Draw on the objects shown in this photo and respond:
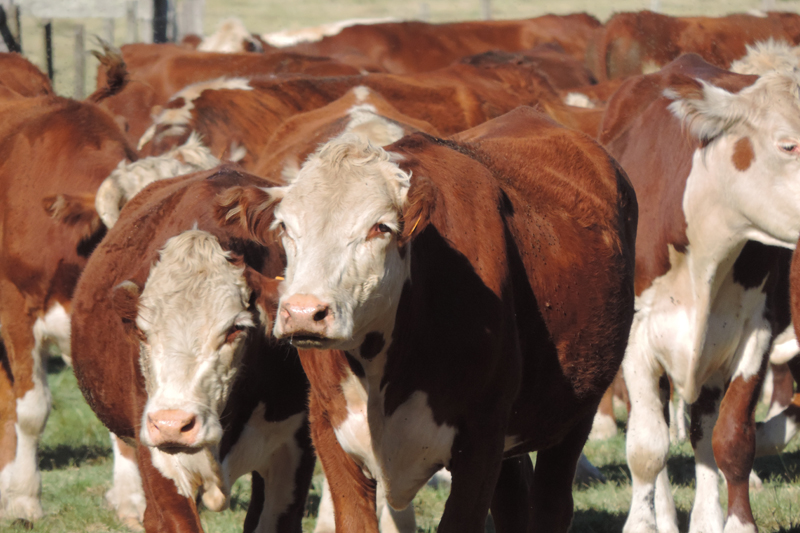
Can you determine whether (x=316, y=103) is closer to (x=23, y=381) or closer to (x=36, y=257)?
(x=36, y=257)

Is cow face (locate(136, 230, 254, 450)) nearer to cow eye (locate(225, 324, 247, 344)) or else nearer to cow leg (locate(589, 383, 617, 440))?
cow eye (locate(225, 324, 247, 344))

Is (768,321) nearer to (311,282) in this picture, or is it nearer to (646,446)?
(646,446)

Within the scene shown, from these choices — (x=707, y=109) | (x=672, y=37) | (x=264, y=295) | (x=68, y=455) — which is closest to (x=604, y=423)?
(x=707, y=109)

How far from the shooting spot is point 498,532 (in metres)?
4.57

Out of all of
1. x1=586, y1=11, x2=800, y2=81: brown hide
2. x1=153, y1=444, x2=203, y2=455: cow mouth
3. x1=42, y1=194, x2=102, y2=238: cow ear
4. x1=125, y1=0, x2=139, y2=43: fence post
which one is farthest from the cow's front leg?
x1=125, y1=0, x2=139, y2=43: fence post

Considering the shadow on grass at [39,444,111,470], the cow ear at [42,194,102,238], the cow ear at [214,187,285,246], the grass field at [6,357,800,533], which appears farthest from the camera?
the shadow on grass at [39,444,111,470]

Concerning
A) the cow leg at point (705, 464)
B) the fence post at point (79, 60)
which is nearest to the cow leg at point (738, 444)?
the cow leg at point (705, 464)

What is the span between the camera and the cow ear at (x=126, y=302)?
3562mm

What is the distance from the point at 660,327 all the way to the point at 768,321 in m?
0.50

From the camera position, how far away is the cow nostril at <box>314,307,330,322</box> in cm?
284

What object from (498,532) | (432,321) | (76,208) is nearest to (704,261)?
(498,532)

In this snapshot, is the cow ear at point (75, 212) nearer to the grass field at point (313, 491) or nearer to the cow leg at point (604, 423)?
the grass field at point (313, 491)

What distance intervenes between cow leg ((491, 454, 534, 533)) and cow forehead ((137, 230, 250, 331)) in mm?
1552

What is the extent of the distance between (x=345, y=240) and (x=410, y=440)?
2.44ft
